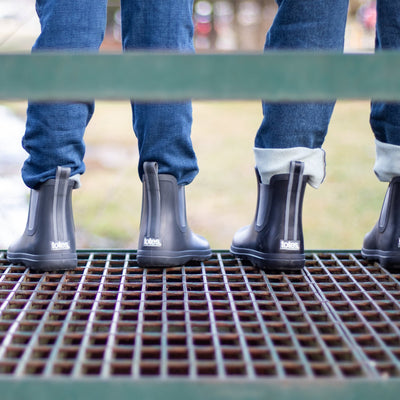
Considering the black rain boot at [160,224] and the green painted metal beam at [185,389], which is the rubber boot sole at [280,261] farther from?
the green painted metal beam at [185,389]

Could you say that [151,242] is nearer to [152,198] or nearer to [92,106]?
[152,198]

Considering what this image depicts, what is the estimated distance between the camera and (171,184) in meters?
1.32

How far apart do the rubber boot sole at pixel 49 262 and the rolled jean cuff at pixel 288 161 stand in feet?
1.76

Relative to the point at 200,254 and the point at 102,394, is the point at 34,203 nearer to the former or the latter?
the point at 200,254

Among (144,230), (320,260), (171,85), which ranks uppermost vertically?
(171,85)

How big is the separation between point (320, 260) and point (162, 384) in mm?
838

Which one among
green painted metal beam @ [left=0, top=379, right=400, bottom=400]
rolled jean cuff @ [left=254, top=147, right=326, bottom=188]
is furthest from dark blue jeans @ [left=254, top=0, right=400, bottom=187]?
green painted metal beam @ [left=0, top=379, right=400, bottom=400]

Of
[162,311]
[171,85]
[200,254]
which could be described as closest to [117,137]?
[200,254]

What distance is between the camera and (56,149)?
4.03ft

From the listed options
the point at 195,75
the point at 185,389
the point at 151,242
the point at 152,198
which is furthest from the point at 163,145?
the point at 185,389

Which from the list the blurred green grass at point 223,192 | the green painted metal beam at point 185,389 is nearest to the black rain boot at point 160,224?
the green painted metal beam at point 185,389

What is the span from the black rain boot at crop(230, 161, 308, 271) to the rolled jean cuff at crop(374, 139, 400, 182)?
0.79 ft

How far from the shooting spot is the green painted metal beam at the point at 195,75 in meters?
0.71

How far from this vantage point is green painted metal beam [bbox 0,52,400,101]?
28.0 inches
